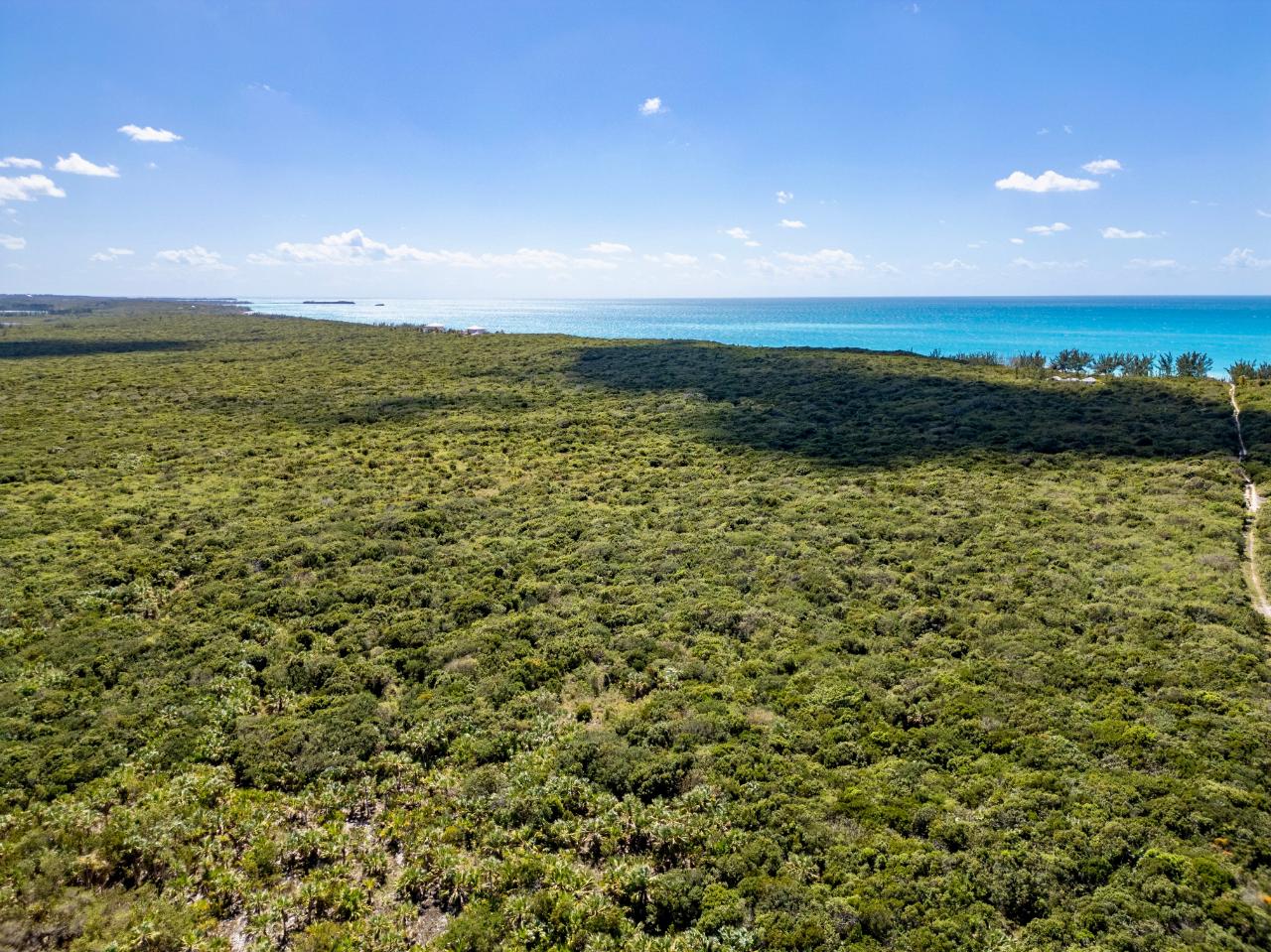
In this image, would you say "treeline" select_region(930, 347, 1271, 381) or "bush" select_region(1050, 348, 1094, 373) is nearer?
"treeline" select_region(930, 347, 1271, 381)

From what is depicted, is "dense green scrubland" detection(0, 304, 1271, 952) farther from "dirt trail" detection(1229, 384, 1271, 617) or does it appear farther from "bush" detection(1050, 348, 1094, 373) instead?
"bush" detection(1050, 348, 1094, 373)

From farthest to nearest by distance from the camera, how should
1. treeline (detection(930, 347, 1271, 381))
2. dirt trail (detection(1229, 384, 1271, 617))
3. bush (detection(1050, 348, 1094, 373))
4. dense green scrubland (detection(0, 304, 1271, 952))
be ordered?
bush (detection(1050, 348, 1094, 373)), treeline (detection(930, 347, 1271, 381)), dirt trail (detection(1229, 384, 1271, 617)), dense green scrubland (detection(0, 304, 1271, 952))

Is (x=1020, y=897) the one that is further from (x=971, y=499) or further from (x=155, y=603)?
(x=155, y=603)

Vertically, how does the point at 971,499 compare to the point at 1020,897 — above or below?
above

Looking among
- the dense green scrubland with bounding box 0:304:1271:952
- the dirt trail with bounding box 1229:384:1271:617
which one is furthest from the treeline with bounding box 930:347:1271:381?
the dirt trail with bounding box 1229:384:1271:617

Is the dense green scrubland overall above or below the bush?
below

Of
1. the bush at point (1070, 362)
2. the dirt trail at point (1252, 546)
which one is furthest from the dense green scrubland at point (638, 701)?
the bush at point (1070, 362)

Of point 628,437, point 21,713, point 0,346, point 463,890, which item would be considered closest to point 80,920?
point 463,890

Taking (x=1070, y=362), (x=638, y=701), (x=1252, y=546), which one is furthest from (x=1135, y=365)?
(x=638, y=701)
